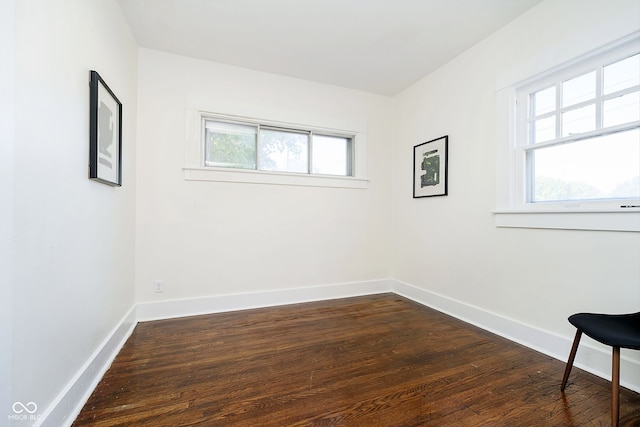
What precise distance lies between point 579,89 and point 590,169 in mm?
577

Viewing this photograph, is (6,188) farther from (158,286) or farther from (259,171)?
(259,171)

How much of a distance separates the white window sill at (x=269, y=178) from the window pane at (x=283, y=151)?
0.38 feet

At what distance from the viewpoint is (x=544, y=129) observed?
213 centimetres

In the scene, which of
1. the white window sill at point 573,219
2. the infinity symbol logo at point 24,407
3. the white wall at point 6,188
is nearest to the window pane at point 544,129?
the white window sill at point 573,219

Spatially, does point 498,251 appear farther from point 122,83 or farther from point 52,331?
point 122,83

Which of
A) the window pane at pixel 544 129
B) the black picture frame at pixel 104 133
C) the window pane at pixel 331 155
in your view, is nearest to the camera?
the black picture frame at pixel 104 133

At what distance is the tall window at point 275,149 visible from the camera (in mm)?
2949

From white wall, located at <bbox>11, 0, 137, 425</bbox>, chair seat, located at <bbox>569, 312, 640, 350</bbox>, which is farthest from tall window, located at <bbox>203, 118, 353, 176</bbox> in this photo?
chair seat, located at <bbox>569, 312, 640, 350</bbox>

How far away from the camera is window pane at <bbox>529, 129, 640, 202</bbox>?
168 centimetres

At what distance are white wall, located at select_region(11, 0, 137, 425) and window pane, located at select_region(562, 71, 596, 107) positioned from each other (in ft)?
10.1

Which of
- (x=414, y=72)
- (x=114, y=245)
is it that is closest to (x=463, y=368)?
(x=114, y=245)

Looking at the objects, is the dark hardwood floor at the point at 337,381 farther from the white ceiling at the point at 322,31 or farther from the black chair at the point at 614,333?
the white ceiling at the point at 322,31

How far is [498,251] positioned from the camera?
237 centimetres

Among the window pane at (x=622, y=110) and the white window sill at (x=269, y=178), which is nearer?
the window pane at (x=622, y=110)
